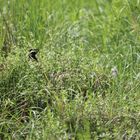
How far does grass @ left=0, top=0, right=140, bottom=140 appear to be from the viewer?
11.7 ft

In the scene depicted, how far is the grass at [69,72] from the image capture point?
140 inches

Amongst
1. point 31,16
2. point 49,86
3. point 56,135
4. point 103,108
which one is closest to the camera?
point 56,135

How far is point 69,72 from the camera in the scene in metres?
4.08

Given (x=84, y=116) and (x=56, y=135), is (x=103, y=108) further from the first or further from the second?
(x=56, y=135)

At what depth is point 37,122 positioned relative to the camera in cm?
359

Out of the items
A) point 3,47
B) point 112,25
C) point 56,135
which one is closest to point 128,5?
point 112,25

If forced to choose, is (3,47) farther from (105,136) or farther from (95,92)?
(105,136)

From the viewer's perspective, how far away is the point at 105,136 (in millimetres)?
3426

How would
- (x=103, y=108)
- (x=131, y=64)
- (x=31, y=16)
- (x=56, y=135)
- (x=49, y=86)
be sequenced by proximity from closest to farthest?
(x=56, y=135)
(x=103, y=108)
(x=49, y=86)
(x=131, y=64)
(x=31, y=16)

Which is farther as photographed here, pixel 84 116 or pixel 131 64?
pixel 131 64

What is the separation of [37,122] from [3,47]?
43.5 inches

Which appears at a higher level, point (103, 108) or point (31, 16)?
point (31, 16)

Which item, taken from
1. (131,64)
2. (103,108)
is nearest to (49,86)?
(103,108)

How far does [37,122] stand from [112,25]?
5.47ft
